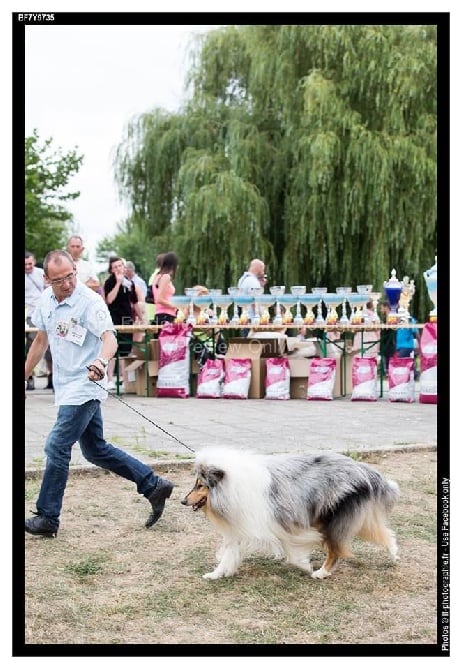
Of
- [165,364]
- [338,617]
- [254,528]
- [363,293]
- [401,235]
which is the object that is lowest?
[338,617]

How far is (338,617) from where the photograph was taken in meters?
4.04

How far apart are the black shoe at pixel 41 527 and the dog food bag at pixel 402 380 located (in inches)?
253

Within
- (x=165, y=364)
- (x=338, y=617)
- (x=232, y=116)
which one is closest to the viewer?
(x=338, y=617)

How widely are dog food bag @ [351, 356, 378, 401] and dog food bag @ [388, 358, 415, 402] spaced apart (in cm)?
23

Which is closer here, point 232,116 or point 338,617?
point 338,617

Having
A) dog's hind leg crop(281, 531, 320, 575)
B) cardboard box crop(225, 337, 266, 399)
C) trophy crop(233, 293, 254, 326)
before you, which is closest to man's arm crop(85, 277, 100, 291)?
cardboard box crop(225, 337, 266, 399)

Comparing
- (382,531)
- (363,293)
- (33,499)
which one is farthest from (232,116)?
(382,531)

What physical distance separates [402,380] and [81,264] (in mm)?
4126

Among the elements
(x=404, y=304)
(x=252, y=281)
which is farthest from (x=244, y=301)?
(x=404, y=304)

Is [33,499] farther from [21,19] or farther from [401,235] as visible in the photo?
[401,235]

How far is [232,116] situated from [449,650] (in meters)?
15.5

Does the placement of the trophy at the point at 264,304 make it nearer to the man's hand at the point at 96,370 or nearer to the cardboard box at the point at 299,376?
the cardboard box at the point at 299,376

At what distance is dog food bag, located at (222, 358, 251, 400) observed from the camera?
36.5 feet

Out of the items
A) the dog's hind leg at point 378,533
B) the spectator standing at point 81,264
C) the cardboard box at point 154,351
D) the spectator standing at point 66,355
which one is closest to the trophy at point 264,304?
the cardboard box at point 154,351
